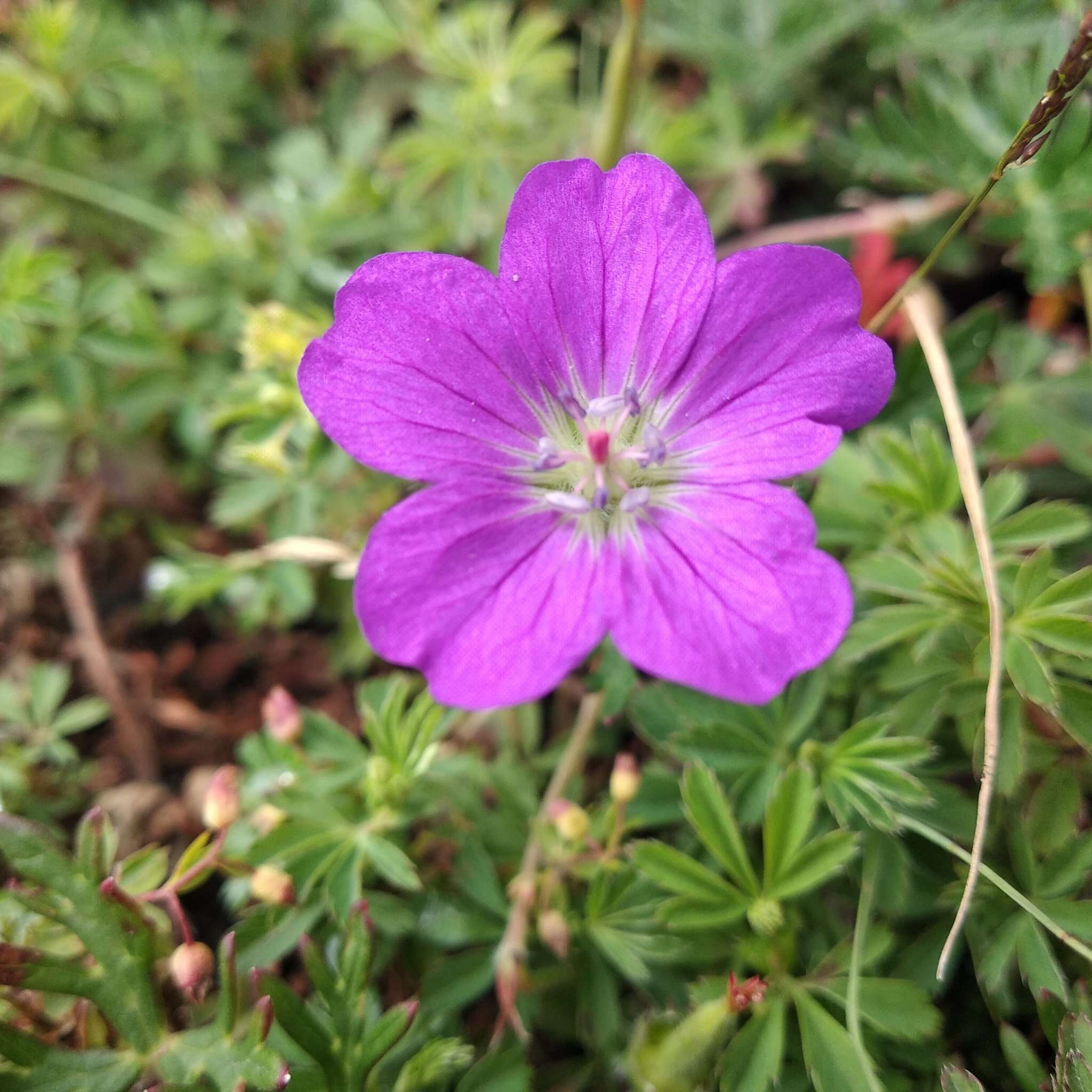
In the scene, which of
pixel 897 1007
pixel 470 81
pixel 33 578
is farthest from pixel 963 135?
pixel 33 578

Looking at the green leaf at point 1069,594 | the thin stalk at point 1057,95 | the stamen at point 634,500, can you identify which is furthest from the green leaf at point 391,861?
the thin stalk at point 1057,95

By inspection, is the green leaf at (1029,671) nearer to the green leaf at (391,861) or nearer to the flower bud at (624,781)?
the flower bud at (624,781)

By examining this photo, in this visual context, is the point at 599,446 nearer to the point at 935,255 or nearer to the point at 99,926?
the point at 935,255

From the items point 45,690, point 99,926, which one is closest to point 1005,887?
point 99,926

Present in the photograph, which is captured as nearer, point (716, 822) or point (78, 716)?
point (716, 822)

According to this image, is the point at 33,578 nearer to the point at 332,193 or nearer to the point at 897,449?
the point at 332,193
